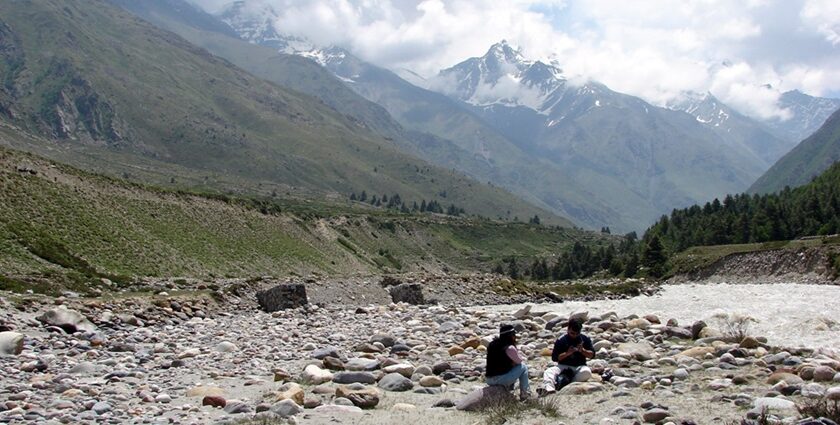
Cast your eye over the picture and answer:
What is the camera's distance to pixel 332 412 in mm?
14055

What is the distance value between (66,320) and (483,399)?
16418mm

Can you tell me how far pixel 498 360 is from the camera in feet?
50.8

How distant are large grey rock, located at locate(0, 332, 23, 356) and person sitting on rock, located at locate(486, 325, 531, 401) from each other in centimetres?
1337

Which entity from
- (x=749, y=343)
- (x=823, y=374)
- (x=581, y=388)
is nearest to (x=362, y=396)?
(x=581, y=388)

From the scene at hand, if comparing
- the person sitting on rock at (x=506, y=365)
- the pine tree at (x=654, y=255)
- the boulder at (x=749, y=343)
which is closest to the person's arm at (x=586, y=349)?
the person sitting on rock at (x=506, y=365)

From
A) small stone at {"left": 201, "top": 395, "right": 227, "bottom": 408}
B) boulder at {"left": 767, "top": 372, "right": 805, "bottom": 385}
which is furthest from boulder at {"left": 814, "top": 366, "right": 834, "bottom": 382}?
small stone at {"left": 201, "top": 395, "right": 227, "bottom": 408}

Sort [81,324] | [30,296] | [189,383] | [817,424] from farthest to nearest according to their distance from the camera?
[30,296] → [81,324] → [189,383] → [817,424]

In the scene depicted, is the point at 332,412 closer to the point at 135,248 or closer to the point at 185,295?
the point at 185,295

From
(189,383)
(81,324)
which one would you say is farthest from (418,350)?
(81,324)

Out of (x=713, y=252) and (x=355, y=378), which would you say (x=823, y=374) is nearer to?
(x=355, y=378)

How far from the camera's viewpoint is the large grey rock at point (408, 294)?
42119 millimetres

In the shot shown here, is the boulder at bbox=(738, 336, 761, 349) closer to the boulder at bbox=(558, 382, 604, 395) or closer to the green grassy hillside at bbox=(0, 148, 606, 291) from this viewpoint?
the boulder at bbox=(558, 382, 604, 395)

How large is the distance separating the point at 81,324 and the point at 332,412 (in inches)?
552

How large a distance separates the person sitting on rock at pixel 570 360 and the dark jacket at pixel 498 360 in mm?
1084
